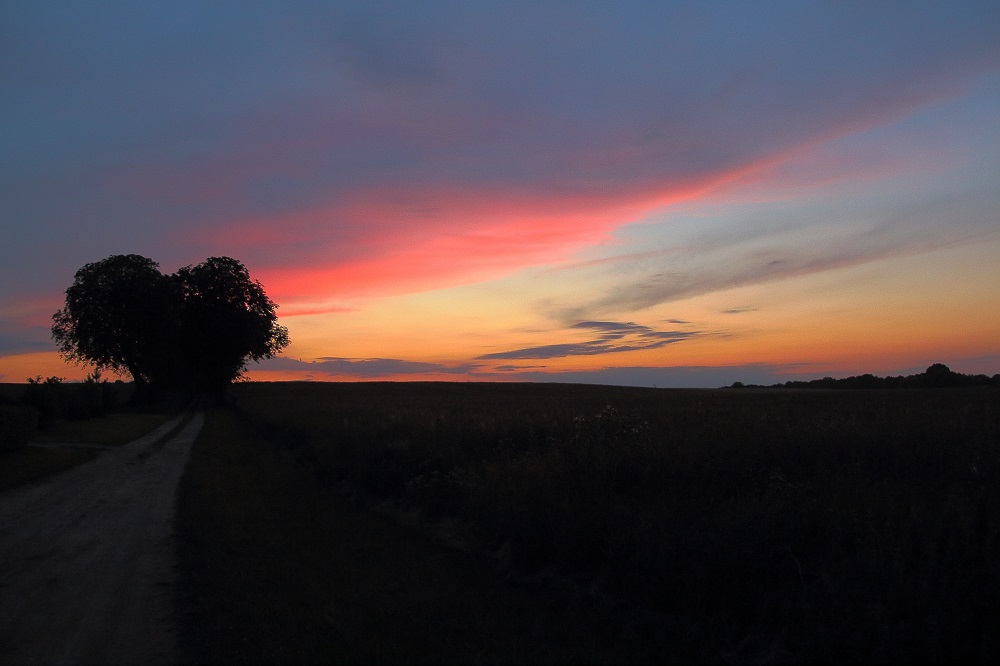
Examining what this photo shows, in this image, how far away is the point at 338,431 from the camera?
2069cm

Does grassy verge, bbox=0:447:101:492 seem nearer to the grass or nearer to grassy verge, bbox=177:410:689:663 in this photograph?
the grass

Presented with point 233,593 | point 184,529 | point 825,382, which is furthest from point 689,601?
point 825,382

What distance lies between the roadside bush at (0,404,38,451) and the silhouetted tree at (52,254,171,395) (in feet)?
118

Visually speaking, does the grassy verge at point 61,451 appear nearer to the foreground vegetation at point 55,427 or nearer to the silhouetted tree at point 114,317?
the foreground vegetation at point 55,427

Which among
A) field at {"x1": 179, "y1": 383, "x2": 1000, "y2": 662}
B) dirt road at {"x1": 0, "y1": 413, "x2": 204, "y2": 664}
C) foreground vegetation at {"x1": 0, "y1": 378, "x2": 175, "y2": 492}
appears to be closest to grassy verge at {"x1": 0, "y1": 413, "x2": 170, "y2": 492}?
foreground vegetation at {"x1": 0, "y1": 378, "x2": 175, "y2": 492}

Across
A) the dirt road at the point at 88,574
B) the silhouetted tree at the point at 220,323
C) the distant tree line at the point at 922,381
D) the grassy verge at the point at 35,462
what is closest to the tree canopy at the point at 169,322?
the silhouetted tree at the point at 220,323

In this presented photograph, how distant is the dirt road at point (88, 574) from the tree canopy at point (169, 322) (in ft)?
149

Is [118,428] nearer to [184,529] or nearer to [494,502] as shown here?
[184,529]

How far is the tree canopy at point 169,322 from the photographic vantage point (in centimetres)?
5619

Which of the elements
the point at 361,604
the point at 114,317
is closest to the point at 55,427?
the point at 114,317

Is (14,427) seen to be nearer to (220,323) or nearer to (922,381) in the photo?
(220,323)

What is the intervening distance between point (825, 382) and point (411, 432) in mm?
79779

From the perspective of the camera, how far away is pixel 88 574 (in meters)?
8.64

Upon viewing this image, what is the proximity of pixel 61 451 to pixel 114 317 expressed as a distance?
121ft
